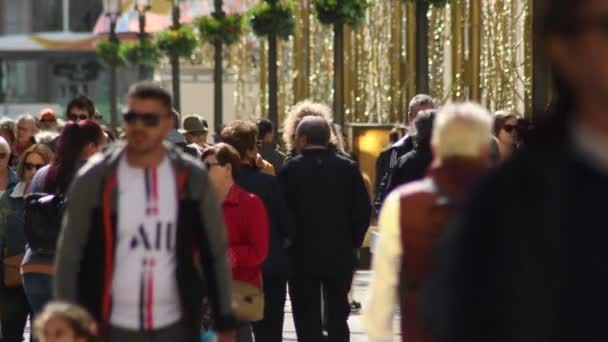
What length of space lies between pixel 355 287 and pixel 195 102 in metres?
41.2

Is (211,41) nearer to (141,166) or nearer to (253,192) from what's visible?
(253,192)

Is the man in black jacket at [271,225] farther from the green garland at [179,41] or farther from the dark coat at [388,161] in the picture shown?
the green garland at [179,41]

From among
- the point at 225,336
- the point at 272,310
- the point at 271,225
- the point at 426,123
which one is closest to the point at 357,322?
the point at 272,310

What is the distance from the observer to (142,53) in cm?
5547

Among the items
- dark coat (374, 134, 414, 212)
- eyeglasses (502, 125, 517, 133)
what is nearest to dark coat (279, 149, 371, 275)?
dark coat (374, 134, 414, 212)

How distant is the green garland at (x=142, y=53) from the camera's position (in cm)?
5541

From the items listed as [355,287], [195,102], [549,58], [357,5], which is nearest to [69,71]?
[195,102]

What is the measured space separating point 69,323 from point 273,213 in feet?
14.2

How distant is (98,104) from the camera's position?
102 metres

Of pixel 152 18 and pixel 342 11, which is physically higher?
pixel 342 11

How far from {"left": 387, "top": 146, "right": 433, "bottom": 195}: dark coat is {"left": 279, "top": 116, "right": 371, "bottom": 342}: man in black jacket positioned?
1.46 ft

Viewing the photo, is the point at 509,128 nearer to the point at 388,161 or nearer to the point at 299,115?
the point at 388,161

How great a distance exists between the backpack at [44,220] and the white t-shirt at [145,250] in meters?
2.72

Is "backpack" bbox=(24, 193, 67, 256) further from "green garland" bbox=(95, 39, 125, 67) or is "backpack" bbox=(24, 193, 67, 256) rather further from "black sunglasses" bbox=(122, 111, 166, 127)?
"green garland" bbox=(95, 39, 125, 67)
